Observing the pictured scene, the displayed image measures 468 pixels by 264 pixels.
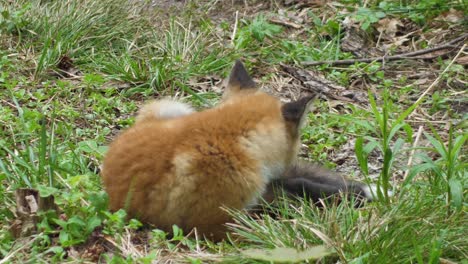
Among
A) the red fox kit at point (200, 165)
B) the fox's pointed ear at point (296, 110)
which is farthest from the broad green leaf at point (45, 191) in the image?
the fox's pointed ear at point (296, 110)

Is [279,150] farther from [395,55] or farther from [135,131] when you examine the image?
[395,55]

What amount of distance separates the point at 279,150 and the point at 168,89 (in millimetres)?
2707

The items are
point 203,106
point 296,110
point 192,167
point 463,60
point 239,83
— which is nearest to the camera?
point 192,167

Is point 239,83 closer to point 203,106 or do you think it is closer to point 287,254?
point 203,106

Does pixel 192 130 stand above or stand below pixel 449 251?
above

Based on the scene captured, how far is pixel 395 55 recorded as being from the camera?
27.9ft

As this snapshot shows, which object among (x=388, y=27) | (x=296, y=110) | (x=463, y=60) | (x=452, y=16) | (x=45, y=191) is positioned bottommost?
(x=463, y=60)

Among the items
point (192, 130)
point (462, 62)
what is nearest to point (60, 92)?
point (192, 130)

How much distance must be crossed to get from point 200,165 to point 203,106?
260 centimetres

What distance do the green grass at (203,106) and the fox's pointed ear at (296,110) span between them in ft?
0.95

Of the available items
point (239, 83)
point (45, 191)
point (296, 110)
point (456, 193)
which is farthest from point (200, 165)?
point (456, 193)

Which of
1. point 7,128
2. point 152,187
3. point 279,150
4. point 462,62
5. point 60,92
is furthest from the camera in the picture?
point 462,62

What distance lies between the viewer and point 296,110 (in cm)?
516

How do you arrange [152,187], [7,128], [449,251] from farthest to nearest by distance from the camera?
[7,128] → [152,187] → [449,251]
